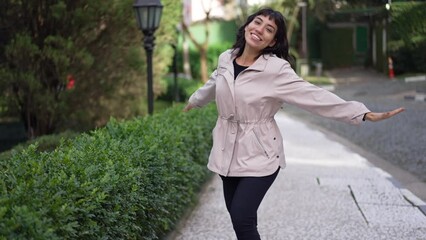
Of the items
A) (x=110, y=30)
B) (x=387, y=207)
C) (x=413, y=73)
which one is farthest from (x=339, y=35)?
(x=387, y=207)

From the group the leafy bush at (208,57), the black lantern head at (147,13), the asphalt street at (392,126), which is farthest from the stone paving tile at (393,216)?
the leafy bush at (208,57)

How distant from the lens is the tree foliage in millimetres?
10930

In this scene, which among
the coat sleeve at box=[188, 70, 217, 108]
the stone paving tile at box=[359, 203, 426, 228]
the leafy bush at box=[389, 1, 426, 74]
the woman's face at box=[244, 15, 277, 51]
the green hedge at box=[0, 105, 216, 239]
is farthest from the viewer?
the leafy bush at box=[389, 1, 426, 74]

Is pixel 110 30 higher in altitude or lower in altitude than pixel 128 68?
higher

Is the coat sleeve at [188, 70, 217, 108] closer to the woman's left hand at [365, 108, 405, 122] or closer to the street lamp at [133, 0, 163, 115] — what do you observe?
the woman's left hand at [365, 108, 405, 122]

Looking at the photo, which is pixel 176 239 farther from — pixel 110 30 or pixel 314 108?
pixel 110 30

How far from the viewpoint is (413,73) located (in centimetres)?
2609

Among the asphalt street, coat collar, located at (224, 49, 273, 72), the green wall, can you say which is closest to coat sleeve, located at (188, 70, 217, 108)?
coat collar, located at (224, 49, 273, 72)

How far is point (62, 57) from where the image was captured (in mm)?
10906

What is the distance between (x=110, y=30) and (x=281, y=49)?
8531mm

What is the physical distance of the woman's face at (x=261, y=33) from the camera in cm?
388

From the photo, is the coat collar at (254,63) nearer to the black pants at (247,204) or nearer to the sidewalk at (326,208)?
the black pants at (247,204)

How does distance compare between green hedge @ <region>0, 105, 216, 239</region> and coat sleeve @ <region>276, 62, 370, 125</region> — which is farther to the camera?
coat sleeve @ <region>276, 62, 370, 125</region>

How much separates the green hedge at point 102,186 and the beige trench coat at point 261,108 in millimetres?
682
